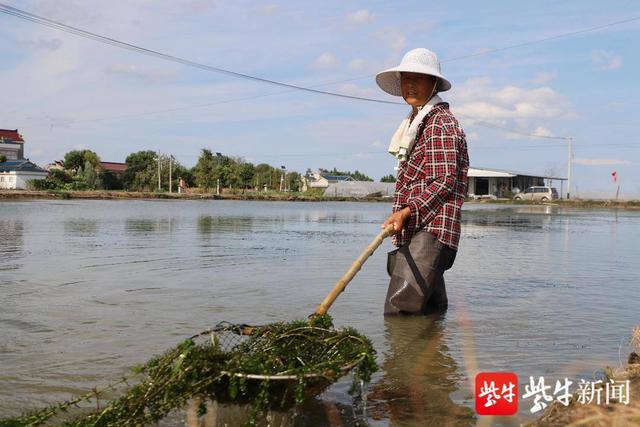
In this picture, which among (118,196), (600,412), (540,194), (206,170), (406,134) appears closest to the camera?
(600,412)

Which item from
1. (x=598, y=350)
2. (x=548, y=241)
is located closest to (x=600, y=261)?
(x=548, y=241)

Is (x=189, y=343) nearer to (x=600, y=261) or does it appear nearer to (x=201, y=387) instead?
(x=201, y=387)

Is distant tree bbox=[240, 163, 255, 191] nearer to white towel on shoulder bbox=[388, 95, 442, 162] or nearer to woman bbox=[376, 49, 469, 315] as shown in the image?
white towel on shoulder bbox=[388, 95, 442, 162]

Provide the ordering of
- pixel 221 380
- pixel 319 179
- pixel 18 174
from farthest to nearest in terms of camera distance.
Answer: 1. pixel 319 179
2. pixel 18 174
3. pixel 221 380

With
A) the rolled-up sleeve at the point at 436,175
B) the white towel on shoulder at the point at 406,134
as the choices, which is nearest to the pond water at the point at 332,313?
the rolled-up sleeve at the point at 436,175

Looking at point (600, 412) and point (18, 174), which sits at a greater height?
point (18, 174)

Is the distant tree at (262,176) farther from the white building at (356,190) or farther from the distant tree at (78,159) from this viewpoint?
the distant tree at (78,159)

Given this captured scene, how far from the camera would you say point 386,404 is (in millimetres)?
3631

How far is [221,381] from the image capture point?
2.91 metres

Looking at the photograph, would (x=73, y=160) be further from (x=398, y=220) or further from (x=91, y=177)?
(x=398, y=220)

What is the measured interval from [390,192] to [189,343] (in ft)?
267

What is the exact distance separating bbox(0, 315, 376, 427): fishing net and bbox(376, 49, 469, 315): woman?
5.57 ft

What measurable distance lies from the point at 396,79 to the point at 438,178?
3.56 ft

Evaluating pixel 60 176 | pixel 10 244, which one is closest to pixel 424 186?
pixel 10 244
